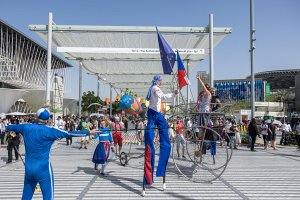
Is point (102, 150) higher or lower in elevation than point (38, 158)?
lower

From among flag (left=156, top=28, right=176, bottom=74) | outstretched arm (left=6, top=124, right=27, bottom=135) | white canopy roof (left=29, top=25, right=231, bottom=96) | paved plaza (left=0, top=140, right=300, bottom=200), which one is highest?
white canopy roof (left=29, top=25, right=231, bottom=96)

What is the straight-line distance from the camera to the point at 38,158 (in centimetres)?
442

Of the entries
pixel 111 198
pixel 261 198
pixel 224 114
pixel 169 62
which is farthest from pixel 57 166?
pixel 261 198

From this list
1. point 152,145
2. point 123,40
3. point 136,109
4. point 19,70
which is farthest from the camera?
point 19,70

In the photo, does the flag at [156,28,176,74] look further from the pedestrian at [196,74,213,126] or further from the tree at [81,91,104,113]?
the tree at [81,91,104,113]

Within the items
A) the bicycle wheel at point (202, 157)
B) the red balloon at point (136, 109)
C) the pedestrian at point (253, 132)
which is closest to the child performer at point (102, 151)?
the bicycle wheel at point (202, 157)

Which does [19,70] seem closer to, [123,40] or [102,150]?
[123,40]

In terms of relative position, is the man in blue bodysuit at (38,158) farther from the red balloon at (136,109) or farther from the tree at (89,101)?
the tree at (89,101)

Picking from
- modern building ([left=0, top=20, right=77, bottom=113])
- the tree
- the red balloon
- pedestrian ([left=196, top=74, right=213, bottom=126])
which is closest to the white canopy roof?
the red balloon

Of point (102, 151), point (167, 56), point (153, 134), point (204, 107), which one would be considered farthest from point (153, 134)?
point (102, 151)

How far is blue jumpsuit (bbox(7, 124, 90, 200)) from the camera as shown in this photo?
439 cm

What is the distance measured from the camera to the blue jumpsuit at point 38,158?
4387 millimetres

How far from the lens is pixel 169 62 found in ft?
25.7

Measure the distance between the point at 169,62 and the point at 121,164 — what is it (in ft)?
14.2
